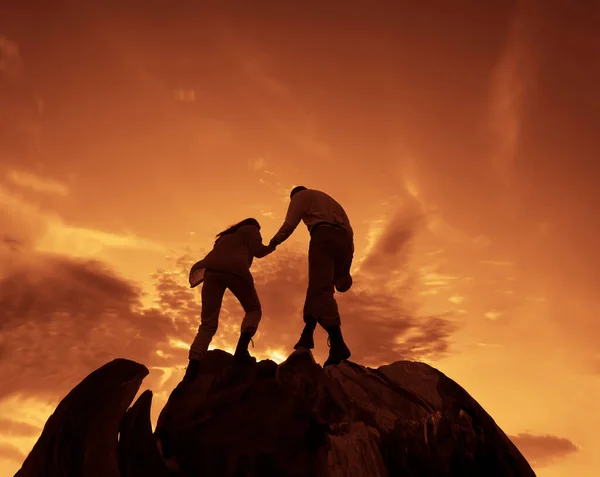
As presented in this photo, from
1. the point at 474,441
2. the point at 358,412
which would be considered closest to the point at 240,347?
the point at 358,412

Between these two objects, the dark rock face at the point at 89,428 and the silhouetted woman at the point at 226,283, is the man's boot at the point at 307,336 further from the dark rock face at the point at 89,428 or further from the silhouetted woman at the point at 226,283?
the dark rock face at the point at 89,428

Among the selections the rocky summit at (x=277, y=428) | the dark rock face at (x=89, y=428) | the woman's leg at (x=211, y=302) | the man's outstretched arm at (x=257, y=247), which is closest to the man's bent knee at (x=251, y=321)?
the woman's leg at (x=211, y=302)

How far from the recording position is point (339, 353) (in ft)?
23.7

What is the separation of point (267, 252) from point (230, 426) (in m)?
2.87

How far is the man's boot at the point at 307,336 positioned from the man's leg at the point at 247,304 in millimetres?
720

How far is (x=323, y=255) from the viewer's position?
24.5 feet

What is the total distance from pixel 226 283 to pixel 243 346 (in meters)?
1.00

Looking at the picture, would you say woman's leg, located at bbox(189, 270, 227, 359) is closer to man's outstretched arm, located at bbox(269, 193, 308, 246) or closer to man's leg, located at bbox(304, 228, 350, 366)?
man's outstretched arm, located at bbox(269, 193, 308, 246)

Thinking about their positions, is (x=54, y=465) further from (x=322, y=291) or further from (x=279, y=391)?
(x=322, y=291)

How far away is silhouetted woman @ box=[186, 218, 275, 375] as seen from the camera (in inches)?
283

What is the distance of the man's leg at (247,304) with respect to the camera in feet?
23.7

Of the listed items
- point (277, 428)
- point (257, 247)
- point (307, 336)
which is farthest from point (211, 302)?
point (277, 428)

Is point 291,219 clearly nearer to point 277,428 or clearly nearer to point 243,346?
point 243,346

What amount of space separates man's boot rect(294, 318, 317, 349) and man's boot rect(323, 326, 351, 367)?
10.4 inches
